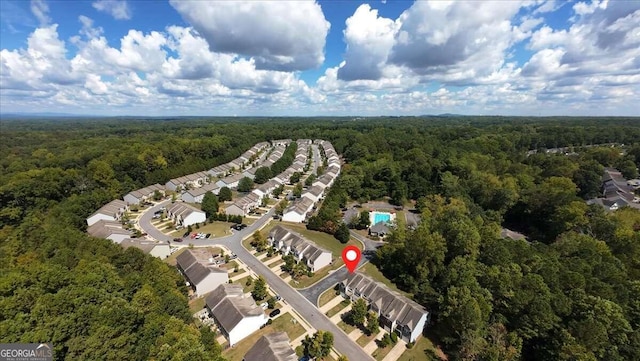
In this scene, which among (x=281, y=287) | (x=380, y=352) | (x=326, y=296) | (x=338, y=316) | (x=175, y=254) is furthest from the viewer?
(x=175, y=254)

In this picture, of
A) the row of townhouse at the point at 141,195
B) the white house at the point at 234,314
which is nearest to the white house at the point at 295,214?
the white house at the point at 234,314

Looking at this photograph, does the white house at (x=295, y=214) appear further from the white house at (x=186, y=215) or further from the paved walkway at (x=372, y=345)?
the paved walkway at (x=372, y=345)

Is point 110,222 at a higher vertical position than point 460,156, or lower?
lower

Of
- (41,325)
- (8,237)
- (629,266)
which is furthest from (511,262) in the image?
(8,237)

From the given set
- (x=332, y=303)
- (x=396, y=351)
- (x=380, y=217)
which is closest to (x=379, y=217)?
(x=380, y=217)

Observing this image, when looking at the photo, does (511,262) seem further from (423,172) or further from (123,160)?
(123,160)

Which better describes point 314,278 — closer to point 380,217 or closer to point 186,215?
point 380,217

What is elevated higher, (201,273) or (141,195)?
(201,273)
